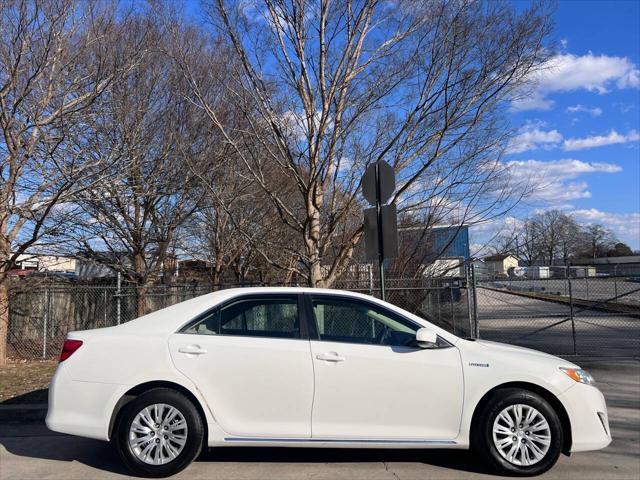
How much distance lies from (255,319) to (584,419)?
9.84 feet

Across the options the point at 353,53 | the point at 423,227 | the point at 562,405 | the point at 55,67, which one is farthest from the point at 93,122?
the point at 562,405

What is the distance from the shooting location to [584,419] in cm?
453

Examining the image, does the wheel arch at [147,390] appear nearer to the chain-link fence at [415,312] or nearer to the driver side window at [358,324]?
the driver side window at [358,324]

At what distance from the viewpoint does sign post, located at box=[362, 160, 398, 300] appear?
7277mm

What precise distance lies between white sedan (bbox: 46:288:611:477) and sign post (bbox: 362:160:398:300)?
2.72 meters

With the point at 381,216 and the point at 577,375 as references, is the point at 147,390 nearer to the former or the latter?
the point at 577,375

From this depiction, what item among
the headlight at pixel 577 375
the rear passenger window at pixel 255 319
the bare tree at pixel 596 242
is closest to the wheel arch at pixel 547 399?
the headlight at pixel 577 375

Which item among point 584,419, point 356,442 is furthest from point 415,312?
point 356,442

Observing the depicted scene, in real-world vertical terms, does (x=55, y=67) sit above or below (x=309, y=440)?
above

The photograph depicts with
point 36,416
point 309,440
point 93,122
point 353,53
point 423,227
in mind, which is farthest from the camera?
point 423,227

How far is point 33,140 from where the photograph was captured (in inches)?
363

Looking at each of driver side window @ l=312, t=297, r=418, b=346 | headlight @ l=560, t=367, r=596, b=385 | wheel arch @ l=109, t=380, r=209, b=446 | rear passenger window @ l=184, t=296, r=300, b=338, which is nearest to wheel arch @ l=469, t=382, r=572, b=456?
headlight @ l=560, t=367, r=596, b=385

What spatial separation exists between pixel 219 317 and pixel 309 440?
1.35 metres

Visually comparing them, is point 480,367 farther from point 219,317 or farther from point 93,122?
point 93,122
